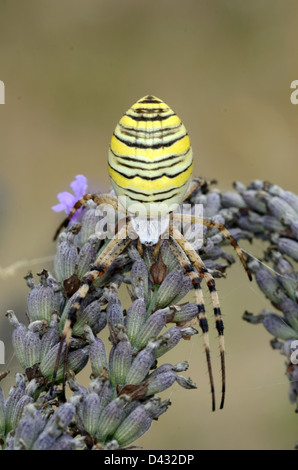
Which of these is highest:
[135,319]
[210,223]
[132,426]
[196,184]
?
[196,184]

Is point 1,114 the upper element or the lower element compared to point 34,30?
lower

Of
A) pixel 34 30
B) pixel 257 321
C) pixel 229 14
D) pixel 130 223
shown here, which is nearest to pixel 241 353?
pixel 257 321

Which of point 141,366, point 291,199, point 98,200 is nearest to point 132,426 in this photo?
point 141,366

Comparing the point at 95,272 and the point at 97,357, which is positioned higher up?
the point at 95,272

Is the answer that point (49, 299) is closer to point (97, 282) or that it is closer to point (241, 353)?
point (97, 282)

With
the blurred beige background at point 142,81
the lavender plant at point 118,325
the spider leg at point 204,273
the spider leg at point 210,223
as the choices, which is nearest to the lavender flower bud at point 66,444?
the lavender plant at point 118,325

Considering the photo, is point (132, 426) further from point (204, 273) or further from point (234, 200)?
point (234, 200)

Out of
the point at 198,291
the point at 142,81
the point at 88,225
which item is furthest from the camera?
the point at 142,81
